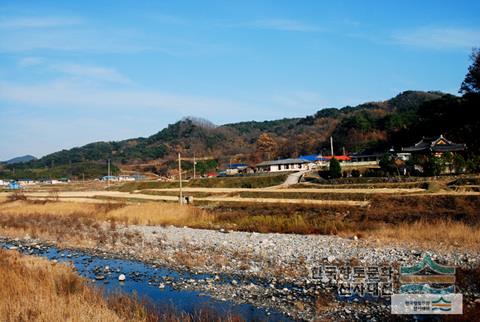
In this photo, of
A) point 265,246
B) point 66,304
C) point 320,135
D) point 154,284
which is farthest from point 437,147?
point 320,135

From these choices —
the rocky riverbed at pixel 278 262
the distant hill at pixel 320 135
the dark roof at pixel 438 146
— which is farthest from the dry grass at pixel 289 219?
the distant hill at pixel 320 135

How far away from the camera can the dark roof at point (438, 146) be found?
45531 mm

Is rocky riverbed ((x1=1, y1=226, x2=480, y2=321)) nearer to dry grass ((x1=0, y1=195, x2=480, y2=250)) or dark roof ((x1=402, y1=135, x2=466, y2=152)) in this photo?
dry grass ((x1=0, y1=195, x2=480, y2=250))

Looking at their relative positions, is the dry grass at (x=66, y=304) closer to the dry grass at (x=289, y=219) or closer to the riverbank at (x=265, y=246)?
the riverbank at (x=265, y=246)

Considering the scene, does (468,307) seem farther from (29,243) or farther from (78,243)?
(29,243)

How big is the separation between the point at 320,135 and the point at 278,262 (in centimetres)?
9012

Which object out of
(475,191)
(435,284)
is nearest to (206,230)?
(435,284)

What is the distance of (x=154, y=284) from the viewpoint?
41.2 ft

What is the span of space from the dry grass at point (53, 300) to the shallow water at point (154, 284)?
1298 mm

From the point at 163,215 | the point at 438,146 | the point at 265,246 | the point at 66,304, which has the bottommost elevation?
the point at 265,246

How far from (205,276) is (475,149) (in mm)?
41474

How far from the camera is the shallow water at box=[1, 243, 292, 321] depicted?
970cm

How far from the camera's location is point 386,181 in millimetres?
37781

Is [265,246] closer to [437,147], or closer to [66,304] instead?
[66,304]
